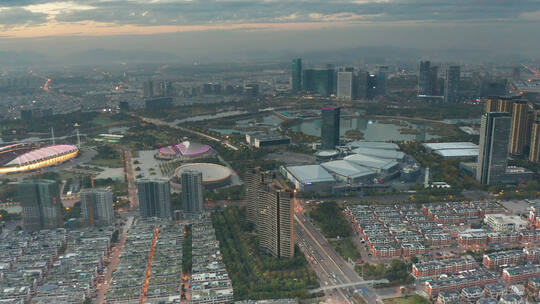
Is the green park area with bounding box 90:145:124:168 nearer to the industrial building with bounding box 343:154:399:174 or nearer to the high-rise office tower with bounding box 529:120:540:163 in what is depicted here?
the industrial building with bounding box 343:154:399:174

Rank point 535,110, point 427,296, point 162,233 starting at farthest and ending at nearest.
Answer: point 535,110, point 162,233, point 427,296

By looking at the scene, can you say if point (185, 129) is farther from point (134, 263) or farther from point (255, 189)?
point (134, 263)

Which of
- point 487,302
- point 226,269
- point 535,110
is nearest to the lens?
point 487,302

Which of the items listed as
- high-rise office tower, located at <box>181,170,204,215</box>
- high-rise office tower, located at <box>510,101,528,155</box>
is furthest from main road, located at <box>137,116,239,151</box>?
high-rise office tower, located at <box>510,101,528,155</box>

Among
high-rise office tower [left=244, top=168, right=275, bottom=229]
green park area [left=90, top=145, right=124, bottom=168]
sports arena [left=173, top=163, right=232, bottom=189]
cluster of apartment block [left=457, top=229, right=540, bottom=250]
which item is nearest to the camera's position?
high-rise office tower [left=244, top=168, right=275, bottom=229]

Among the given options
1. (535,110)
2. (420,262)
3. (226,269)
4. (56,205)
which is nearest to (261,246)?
(226,269)

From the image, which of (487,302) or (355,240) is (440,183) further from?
(487,302)

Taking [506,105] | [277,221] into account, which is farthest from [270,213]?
[506,105]
